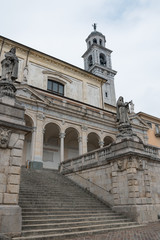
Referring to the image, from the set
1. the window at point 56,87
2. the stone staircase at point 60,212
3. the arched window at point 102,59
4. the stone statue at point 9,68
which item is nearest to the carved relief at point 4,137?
the stone statue at point 9,68

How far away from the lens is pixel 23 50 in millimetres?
27578

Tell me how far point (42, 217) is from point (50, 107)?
14.0 m

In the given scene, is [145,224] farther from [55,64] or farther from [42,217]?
[55,64]

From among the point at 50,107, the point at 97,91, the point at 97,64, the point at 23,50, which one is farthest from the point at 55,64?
the point at 97,64

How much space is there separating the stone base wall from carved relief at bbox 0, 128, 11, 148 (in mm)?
6366

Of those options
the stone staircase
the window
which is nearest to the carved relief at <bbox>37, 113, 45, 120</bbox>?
the stone staircase

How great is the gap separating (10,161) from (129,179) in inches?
251

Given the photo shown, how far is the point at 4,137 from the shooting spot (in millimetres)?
7477

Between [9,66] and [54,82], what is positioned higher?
[54,82]

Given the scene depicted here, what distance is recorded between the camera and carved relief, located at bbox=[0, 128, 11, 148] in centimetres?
741

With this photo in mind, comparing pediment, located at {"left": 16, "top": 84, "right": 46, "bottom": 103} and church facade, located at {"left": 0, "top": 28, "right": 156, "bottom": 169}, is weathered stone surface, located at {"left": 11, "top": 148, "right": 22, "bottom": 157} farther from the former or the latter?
pediment, located at {"left": 16, "top": 84, "right": 46, "bottom": 103}

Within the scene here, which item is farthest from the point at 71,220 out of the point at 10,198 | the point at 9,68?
the point at 9,68

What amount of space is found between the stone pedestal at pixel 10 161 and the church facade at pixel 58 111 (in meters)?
10.8

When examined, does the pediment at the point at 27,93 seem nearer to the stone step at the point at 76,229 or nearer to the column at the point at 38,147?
the column at the point at 38,147
